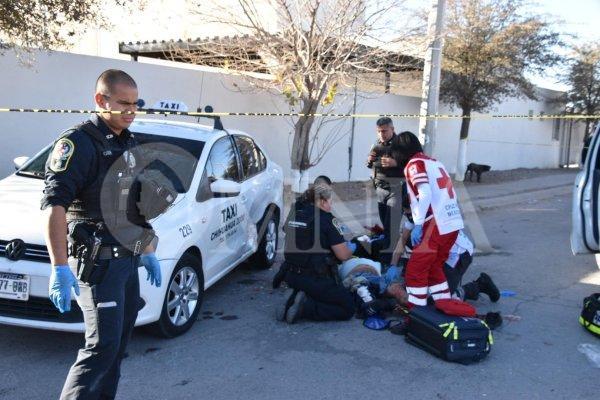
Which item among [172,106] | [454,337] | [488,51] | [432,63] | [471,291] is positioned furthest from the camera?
[488,51]

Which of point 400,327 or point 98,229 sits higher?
point 98,229

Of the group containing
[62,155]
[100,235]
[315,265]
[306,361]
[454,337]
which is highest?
[62,155]

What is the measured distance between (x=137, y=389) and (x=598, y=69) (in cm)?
2399

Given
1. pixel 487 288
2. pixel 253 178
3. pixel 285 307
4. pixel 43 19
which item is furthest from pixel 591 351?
pixel 43 19

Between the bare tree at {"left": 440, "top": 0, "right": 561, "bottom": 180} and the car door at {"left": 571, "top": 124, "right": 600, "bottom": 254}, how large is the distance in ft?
37.1

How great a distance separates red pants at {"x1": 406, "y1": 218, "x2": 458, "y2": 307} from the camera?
4.91 metres

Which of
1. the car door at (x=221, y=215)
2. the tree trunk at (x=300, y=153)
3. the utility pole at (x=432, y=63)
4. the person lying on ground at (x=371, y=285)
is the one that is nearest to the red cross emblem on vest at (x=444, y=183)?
the person lying on ground at (x=371, y=285)

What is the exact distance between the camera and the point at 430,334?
4402 mm

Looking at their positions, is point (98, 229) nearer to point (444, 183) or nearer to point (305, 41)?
point (444, 183)

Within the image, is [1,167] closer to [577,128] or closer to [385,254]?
[385,254]

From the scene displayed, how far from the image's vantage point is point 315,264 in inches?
197

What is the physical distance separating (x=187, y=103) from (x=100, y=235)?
9.08 meters

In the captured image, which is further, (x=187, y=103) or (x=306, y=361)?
(x=187, y=103)

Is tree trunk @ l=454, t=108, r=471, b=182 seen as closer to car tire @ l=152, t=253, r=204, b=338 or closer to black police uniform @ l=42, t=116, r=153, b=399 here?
car tire @ l=152, t=253, r=204, b=338
